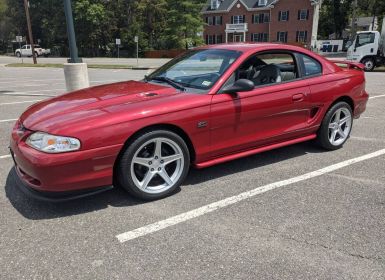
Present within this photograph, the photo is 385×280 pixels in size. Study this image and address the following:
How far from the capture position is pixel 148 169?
3.45 metres

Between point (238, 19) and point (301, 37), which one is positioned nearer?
point (301, 37)

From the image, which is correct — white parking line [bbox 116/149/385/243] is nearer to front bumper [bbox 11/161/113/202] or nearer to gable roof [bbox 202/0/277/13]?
front bumper [bbox 11/161/113/202]

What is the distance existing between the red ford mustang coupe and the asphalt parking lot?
0.28m

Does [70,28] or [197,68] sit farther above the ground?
[70,28]

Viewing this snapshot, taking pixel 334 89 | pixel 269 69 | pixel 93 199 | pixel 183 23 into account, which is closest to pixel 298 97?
pixel 269 69

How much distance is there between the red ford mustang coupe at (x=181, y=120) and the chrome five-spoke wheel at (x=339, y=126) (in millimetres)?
15

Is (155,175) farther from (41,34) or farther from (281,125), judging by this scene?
(41,34)

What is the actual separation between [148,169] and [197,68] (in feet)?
5.06

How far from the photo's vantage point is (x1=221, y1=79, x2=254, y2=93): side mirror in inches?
143

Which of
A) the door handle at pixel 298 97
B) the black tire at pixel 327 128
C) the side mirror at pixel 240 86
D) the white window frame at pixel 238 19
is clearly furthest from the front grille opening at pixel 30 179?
the white window frame at pixel 238 19

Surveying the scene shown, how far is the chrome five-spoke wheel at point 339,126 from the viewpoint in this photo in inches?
191

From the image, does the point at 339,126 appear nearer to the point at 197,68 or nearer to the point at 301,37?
the point at 197,68

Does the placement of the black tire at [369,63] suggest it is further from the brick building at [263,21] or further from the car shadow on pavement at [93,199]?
the brick building at [263,21]

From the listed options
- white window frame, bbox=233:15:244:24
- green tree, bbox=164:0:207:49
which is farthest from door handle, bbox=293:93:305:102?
white window frame, bbox=233:15:244:24
